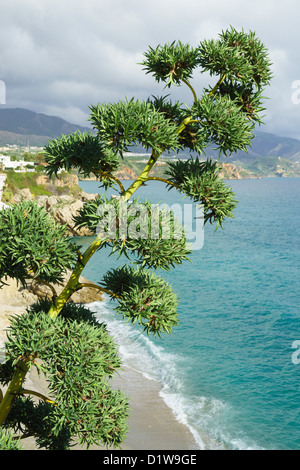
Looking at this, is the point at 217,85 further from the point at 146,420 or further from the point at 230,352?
the point at 230,352

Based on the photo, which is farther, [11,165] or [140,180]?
[11,165]

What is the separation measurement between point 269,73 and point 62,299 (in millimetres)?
6722

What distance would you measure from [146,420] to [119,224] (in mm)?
17580

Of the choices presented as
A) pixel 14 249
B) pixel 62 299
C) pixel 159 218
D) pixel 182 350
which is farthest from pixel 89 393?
pixel 182 350

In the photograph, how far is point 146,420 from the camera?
72.6 feet

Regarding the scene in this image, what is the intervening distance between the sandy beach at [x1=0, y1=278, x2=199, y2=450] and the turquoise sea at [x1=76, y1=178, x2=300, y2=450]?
65 centimetres

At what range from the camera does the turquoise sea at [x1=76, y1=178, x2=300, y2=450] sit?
22.5 meters

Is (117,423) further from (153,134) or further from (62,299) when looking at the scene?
(153,134)

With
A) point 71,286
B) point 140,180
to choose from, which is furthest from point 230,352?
point 140,180

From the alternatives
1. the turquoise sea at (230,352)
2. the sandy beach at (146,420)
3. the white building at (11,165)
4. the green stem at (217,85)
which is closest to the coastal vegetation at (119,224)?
the green stem at (217,85)

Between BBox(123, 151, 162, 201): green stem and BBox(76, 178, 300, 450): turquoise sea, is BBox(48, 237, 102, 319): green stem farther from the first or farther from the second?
BBox(76, 178, 300, 450): turquoise sea

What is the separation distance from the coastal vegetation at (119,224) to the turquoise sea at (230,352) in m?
11.6

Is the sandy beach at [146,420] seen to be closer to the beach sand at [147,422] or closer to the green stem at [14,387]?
the beach sand at [147,422]

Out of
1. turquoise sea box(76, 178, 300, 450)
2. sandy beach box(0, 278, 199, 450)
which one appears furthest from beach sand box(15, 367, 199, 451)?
turquoise sea box(76, 178, 300, 450)
